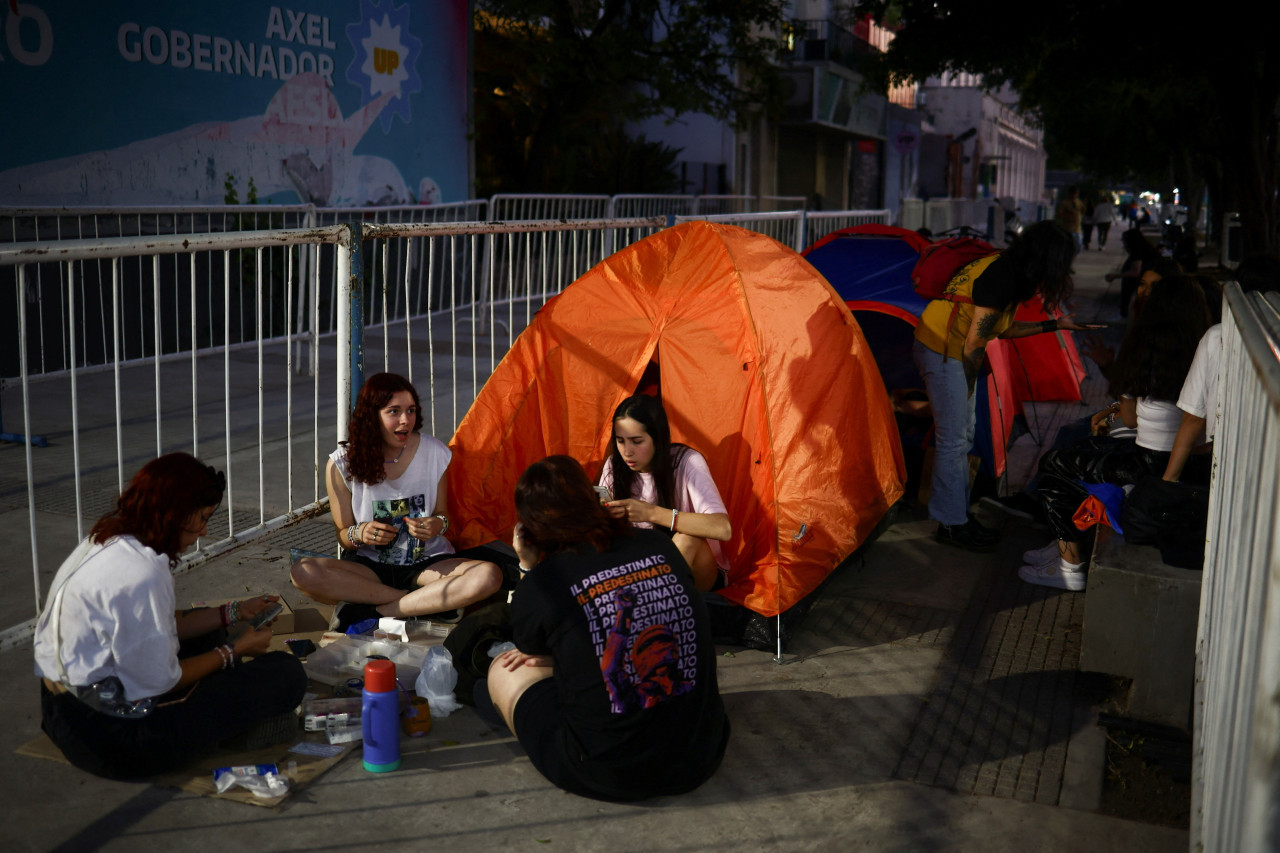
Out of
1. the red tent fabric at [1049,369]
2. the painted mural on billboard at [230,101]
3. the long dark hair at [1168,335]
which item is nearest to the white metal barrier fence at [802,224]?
the red tent fabric at [1049,369]

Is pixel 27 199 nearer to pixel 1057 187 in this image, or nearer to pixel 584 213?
pixel 584 213

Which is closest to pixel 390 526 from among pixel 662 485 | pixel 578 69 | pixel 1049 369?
pixel 662 485

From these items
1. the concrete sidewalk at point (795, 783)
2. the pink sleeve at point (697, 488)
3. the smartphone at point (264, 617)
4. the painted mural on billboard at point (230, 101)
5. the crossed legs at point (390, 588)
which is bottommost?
the concrete sidewalk at point (795, 783)

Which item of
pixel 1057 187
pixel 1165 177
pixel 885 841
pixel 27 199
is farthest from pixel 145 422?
pixel 1057 187

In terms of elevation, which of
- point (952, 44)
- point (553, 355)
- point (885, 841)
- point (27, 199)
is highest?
point (952, 44)

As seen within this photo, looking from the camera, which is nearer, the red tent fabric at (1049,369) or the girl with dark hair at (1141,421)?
the girl with dark hair at (1141,421)

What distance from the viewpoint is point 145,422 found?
24.7 feet

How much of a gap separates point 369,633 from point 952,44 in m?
13.0

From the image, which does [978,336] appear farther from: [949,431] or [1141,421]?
[1141,421]

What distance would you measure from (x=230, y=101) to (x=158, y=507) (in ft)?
27.2

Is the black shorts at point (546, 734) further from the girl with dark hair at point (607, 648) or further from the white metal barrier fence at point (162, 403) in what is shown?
the white metal barrier fence at point (162, 403)

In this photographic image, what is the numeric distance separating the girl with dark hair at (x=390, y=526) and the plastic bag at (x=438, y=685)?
0.54m

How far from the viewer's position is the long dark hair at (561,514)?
10.7 feet

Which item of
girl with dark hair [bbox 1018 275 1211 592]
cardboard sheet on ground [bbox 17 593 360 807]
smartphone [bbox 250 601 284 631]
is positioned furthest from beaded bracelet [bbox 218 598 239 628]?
girl with dark hair [bbox 1018 275 1211 592]
